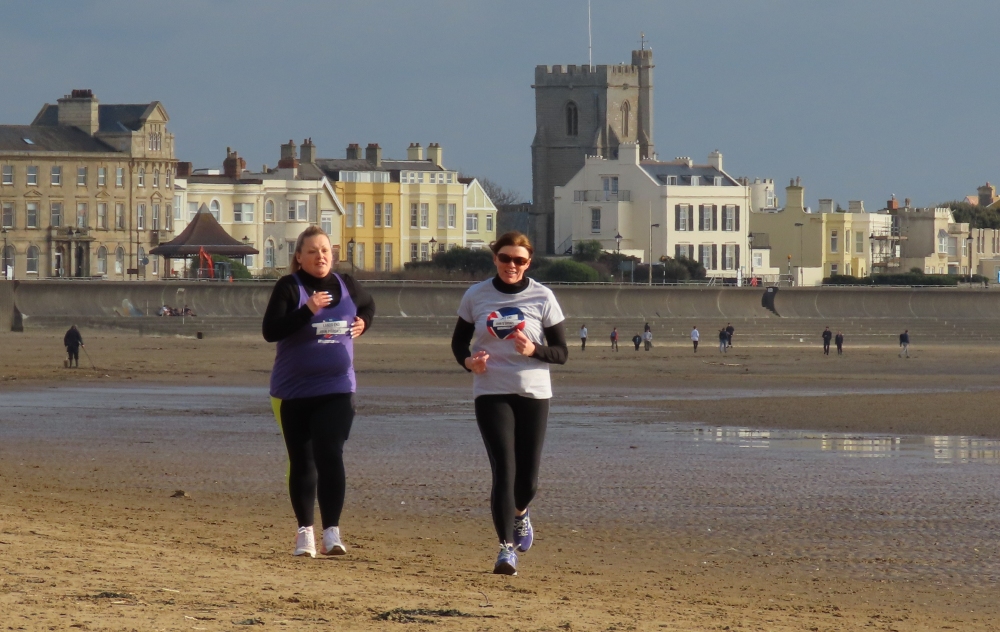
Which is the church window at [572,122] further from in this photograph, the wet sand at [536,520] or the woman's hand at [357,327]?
the woman's hand at [357,327]

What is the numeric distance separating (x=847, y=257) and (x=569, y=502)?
3175 inches

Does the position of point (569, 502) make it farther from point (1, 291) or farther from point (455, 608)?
point (1, 291)

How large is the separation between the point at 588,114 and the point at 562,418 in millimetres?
86729

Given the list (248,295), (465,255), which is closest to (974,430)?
(248,295)

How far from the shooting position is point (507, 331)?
689 cm

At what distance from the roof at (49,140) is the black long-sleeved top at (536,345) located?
64881 mm

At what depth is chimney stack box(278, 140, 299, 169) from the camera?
79.2m

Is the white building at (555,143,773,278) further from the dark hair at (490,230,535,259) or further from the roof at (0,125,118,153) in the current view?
the dark hair at (490,230,535,259)

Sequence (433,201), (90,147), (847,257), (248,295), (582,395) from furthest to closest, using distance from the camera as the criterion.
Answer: (847,257), (433,201), (90,147), (248,295), (582,395)

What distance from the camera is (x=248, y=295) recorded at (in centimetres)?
5181

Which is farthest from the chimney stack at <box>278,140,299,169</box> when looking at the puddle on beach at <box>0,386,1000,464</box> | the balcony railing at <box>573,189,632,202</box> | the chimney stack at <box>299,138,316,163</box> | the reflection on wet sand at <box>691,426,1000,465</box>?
the reflection on wet sand at <box>691,426,1000,465</box>

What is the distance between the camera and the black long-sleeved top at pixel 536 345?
691 cm

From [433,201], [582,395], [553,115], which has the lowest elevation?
[582,395]

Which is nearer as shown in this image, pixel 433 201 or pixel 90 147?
pixel 90 147
